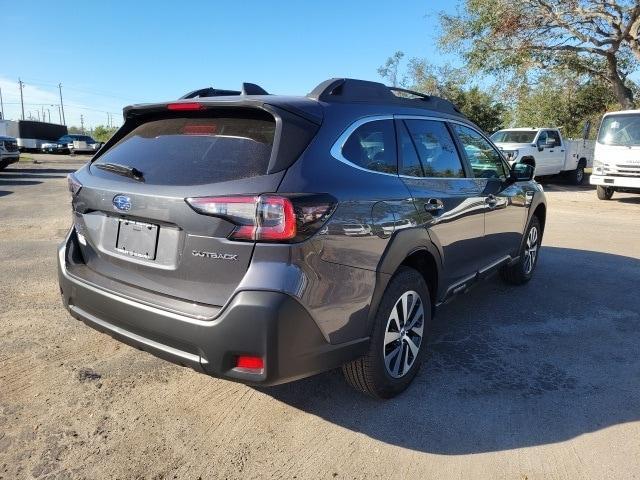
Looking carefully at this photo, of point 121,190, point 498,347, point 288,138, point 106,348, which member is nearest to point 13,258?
point 106,348

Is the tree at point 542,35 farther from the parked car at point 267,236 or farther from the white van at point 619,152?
the parked car at point 267,236

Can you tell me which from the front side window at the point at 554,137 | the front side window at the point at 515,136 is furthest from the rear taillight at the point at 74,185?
the front side window at the point at 554,137

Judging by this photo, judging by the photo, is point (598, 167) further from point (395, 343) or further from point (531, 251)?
point (395, 343)

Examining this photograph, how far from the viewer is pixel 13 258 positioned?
20.3 feet

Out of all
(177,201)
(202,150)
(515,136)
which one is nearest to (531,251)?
(202,150)

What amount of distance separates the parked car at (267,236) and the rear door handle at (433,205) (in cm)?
1

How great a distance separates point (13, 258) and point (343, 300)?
206 inches

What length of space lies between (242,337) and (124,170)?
1224 mm

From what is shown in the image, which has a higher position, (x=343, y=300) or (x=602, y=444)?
(x=343, y=300)

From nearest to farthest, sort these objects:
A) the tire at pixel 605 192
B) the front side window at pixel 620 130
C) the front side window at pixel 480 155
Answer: the front side window at pixel 480 155
the front side window at pixel 620 130
the tire at pixel 605 192

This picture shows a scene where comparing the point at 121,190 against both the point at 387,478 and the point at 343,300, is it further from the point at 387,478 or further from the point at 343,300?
the point at 387,478

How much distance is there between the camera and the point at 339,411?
3.04 m

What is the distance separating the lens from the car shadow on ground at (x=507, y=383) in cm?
288

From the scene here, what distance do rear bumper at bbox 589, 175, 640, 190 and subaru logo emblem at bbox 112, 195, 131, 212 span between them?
13.9 m
